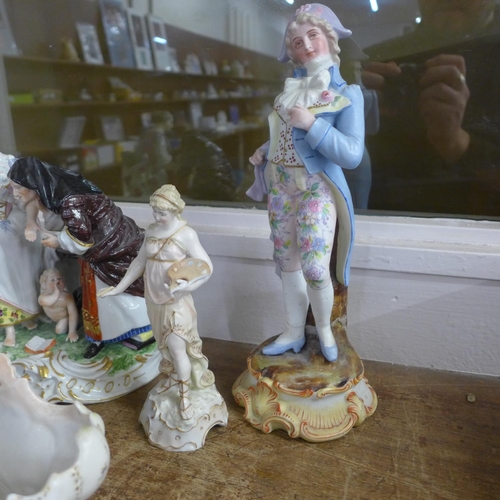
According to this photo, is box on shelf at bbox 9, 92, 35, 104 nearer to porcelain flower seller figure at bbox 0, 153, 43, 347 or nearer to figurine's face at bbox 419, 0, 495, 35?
porcelain flower seller figure at bbox 0, 153, 43, 347

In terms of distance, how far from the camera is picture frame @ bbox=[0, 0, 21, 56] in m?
1.87

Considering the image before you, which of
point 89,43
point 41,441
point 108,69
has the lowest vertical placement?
point 41,441

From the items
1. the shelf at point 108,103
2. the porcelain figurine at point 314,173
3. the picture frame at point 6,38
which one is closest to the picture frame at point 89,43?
the shelf at point 108,103

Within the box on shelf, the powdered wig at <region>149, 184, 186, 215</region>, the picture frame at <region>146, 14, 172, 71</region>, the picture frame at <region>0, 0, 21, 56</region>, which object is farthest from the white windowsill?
Result: the picture frame at <region>0, 0, 21, 56</region>

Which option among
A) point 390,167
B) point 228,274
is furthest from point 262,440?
point 390,167

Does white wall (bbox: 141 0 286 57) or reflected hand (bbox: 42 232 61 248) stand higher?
white wall (bbox: 141 0 286 57)

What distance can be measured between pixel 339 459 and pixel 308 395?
14cm

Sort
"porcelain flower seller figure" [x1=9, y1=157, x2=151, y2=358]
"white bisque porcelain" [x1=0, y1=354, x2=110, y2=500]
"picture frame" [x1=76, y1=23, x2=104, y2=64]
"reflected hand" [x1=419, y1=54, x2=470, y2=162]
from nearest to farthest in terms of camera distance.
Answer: "white bisque porcelain" [x1=0, y1=354, x2=110, y2=500] < "porcelain flower seller figure" [x1=9, y1=157, x2=151, y2=358] < "reflected hand" [x1=419, y1=54, x2=470, y2=162] < "picture frame" [x1=76, y1=23, x2=104, y2=64]

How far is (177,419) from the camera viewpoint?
1.03 m

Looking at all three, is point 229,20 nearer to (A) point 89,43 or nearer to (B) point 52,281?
(A) point 89,43

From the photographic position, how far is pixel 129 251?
120 centimetres

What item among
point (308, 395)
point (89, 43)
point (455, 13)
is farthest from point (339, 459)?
point (89, 43)

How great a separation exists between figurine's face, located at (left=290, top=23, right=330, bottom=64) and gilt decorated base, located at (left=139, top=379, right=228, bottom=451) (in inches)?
28.7

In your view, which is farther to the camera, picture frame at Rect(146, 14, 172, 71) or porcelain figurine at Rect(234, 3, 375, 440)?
picture frame at Rect(146, 14, 172, 71)
